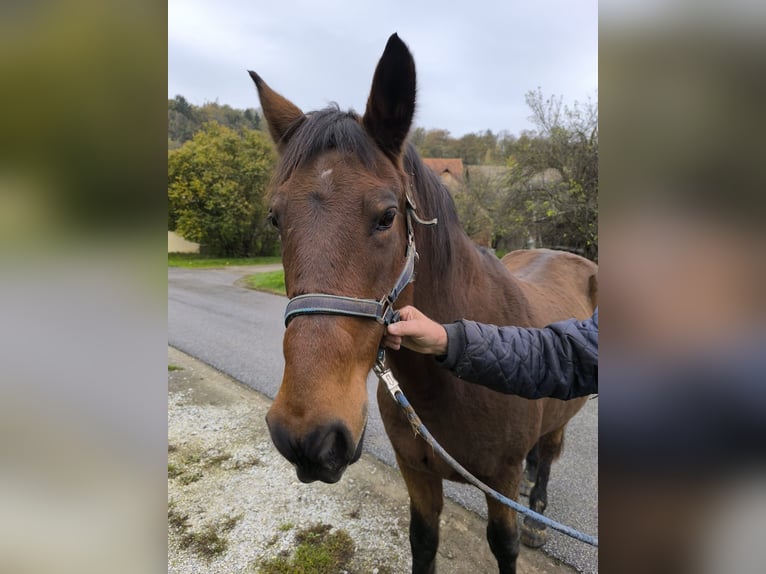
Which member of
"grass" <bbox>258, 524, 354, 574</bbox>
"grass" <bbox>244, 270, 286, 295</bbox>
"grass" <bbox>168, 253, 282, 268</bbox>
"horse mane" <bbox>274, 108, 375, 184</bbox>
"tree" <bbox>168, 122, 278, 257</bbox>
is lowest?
"grass" <bbox>258, 524, 354, 574</bbox>

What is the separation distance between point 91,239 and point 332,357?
0.70 meters

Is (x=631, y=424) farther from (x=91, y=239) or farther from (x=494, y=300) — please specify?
(x=494, y=300)

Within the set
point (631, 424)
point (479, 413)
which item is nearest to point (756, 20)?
point (631, 424)

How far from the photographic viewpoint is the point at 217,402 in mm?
4934

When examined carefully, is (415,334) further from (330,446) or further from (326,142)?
(326,142)

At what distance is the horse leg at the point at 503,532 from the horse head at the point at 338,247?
4.09ft

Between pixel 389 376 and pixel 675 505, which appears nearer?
pixel 675 505

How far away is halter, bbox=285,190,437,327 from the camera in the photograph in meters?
1.18

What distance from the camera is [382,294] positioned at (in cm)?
135

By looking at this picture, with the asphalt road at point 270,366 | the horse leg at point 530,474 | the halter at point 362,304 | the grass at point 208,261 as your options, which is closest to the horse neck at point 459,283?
the halter at point 362,304

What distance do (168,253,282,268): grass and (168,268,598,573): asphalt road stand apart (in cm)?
Answer: 674

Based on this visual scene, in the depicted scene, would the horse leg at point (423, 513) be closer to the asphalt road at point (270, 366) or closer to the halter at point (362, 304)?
the asphalt road at point (270, 366)

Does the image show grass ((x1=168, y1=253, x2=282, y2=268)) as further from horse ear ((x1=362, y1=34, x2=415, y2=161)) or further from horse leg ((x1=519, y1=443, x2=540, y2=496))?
horse ear ((x1=362, y1=34, x2=415, y2=161))

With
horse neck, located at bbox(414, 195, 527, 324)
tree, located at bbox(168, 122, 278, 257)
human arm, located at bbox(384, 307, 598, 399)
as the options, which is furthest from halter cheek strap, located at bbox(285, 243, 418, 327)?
tree, located at bbox(168, 122, 278, 257)
